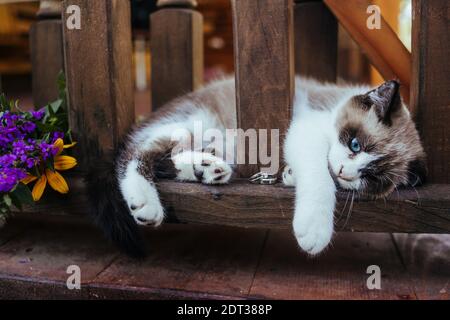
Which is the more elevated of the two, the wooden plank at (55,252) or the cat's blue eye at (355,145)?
the cat's blue eye at (355,145)

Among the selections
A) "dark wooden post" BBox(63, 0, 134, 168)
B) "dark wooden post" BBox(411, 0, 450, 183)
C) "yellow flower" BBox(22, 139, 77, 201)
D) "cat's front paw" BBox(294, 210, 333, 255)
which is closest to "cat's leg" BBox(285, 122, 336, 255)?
"cat's front paw" BBox(294, 210, 333, 255)

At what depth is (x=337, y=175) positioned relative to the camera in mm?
1323

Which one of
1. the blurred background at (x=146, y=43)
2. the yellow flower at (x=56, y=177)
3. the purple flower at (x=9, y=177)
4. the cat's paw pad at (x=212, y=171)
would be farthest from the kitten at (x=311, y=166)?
the blurred background at (x=146, y=43)

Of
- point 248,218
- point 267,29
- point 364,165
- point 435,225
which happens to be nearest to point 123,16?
point 267,29

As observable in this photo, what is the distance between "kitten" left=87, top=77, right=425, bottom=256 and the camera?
1.29m

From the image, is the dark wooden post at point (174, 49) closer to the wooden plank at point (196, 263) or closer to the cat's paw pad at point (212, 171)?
the wooden plank at point (196, 263)

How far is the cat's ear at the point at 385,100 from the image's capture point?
51.2 inches

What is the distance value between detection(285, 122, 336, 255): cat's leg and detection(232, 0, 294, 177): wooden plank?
0.07m

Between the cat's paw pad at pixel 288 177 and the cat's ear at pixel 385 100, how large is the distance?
1.10 ft

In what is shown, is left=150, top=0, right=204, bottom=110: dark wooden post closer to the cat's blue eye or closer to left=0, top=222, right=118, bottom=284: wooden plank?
left=0, top=222, right=118, bottom=284: wooden plank

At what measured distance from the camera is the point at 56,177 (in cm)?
146
